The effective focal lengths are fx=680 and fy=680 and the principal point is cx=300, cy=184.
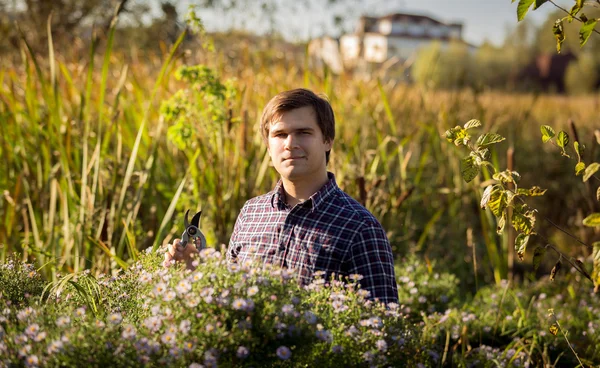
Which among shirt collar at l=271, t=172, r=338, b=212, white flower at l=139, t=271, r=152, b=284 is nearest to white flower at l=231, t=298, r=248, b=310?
white flower at l=139, t=271, r=152, b=284

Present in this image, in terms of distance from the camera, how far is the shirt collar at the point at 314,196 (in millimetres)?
2340

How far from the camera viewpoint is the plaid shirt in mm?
2238

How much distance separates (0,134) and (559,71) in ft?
154

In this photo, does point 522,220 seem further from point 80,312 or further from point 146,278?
point 80,312

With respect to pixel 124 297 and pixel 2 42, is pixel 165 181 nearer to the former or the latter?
pixel 124 297

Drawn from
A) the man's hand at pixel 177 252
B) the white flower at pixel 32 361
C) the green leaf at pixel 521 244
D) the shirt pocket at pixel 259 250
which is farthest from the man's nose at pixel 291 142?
the white flower at pixel 32 361

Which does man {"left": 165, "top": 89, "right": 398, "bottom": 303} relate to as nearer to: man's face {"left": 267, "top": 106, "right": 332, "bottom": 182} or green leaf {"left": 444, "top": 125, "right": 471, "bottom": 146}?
man's face {"left": 267, "top": 106, "right": 332, "bottom": 182}

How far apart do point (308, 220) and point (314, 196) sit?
0.28 feet

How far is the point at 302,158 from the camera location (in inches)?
91.9

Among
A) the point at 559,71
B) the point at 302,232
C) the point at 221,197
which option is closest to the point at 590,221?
the point at 302,232

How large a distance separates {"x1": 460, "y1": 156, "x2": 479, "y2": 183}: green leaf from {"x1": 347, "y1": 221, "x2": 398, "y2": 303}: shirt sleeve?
385 mm

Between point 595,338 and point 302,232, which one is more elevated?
point 302,232

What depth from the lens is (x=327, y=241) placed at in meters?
2.26

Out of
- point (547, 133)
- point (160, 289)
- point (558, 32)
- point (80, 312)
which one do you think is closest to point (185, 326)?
point (160, 289)
